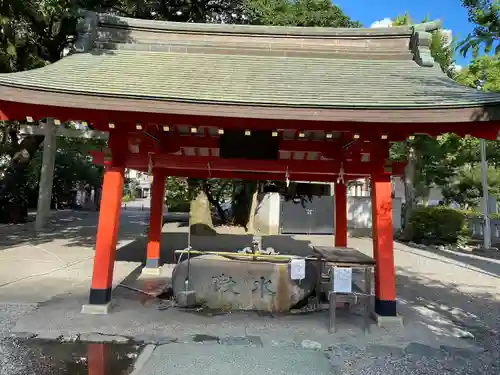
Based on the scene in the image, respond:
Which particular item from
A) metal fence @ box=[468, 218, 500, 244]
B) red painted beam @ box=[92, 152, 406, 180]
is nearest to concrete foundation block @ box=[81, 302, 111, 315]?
red painted beam @ box=[92, 152, 406, 180]

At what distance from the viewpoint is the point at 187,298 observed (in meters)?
6.91

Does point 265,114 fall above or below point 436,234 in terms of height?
above

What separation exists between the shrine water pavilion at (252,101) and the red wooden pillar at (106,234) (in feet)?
0.06

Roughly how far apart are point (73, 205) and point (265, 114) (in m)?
42.0

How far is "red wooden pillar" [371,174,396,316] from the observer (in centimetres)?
637

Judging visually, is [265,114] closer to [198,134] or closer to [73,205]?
[198,134]

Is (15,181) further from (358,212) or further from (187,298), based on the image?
(187,298)

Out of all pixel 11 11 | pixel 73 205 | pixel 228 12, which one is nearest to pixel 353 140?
pixel 11 11

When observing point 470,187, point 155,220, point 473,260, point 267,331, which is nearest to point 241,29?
point 155,220

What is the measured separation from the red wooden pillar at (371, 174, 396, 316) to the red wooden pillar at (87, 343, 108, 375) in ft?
14.2

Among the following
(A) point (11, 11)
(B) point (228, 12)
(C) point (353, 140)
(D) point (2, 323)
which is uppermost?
(B) point (228, 12)

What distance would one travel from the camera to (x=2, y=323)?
5.91 meters

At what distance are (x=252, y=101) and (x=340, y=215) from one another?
195 inches

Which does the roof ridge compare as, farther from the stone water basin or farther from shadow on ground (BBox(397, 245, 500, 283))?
shadow on ground (BBox(397, 245, 500, 283))
